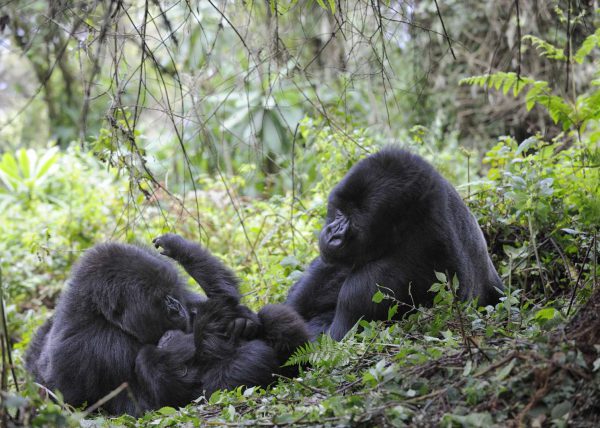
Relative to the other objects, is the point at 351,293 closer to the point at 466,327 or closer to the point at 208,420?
the point at 466,327

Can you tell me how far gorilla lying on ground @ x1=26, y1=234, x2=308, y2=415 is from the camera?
3.89 meters

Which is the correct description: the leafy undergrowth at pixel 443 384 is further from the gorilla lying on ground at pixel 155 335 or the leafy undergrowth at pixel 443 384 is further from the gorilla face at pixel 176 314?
the gorilla face at pixel 176 314

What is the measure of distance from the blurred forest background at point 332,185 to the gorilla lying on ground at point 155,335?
300mm

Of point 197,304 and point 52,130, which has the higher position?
point 52,130

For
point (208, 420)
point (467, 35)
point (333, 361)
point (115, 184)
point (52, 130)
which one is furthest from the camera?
point (52, 130)

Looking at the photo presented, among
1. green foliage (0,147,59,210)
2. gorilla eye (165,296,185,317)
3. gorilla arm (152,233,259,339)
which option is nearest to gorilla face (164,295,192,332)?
gorilla eye (165,296,185,317)

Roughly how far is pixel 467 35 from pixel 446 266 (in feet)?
21.0

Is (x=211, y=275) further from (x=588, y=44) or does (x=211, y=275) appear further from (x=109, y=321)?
(x=588, y=44)

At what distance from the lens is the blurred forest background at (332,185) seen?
2.54 meters

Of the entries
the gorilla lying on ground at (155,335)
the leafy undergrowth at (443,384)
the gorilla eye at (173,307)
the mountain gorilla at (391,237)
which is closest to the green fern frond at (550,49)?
the mountain gorilla at (391,237)

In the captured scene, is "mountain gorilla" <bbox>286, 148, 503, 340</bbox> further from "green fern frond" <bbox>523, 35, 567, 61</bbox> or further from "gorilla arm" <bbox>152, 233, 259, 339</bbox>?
"green fern frond" <bbox>523, 35, 567, 61</bbox>

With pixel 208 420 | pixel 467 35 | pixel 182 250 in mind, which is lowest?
pixel 208 420

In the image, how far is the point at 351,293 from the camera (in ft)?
14.6

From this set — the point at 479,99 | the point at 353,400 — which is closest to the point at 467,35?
the point at 479,99
